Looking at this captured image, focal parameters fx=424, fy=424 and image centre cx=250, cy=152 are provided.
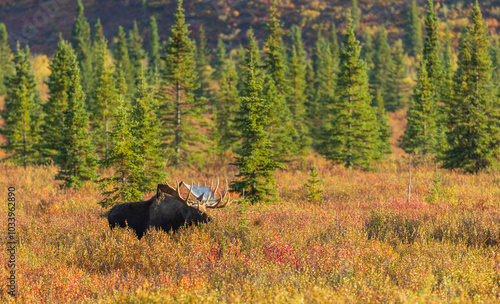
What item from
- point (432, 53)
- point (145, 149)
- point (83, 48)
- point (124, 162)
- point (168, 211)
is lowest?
point (168, 211)

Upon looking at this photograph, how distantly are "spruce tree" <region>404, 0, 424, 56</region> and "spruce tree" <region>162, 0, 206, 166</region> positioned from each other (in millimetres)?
76397

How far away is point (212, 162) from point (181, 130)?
4591mm

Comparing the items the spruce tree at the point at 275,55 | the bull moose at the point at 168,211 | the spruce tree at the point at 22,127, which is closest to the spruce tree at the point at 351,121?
the spruce tree at the point at 275,55

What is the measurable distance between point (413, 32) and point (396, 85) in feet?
114

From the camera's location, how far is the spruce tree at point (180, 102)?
88.4 ft

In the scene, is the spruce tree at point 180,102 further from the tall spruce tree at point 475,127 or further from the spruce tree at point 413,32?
the spruce tree at point 413,32

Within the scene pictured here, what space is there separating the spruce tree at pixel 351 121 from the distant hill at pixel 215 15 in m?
82.1

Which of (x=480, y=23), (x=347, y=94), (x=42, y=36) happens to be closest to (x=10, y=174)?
(x=347, y=94)

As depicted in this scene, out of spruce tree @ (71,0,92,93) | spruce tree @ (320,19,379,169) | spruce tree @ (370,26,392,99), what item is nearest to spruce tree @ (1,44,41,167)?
spruce tree @ (71,0,92,93)

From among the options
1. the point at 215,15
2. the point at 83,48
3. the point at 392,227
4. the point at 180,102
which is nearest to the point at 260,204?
the point at 392,227

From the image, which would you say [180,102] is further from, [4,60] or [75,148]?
[4,60]

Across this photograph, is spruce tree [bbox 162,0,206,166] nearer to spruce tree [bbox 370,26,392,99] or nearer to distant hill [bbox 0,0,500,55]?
spruce tree [bbox 370,26,392,99]

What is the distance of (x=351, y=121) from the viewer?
2806 centimetres

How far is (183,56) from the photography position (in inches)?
1137
